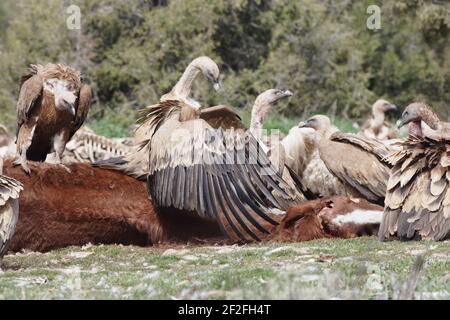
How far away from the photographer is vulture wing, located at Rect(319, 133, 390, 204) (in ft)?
34.3

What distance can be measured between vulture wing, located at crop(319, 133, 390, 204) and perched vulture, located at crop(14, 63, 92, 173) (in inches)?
108

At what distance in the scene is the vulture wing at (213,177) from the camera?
8.60 meters

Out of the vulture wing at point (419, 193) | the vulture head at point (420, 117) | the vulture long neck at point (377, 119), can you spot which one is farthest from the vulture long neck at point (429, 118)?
the vulture long neck at point (377, 119)

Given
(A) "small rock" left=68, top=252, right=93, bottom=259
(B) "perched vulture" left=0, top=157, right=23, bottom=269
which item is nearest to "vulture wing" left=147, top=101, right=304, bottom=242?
(A) "small rock" left=68, top=252, right=93, bottom=259

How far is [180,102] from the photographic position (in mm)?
9523

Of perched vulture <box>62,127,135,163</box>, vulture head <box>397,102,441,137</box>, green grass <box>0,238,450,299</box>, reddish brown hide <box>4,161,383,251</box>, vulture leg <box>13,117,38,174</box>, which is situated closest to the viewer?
green grass <box>0,238,450,299</box>

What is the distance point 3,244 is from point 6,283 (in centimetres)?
76

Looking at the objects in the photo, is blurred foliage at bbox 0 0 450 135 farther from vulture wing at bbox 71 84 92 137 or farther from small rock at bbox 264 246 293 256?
small rock at bbox 264 246 293 256

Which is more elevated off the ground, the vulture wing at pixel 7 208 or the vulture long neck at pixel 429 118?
the vulture long neck at pixel 429 118

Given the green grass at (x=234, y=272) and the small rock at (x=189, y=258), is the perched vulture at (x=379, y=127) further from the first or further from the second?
the small rock at (x=189, y=258)

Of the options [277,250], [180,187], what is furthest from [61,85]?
[277,250]
